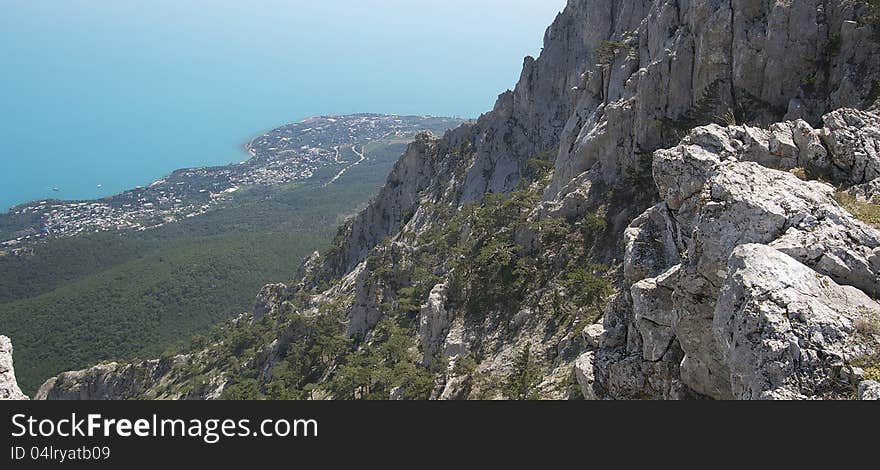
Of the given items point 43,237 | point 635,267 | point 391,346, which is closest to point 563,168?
point 391,346

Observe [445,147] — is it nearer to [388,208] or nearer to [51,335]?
[388,208]

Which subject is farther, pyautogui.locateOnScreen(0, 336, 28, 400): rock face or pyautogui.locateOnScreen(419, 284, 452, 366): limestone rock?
pyautogui.locateOnScreen(419, 284, 452, 366): limestone rock

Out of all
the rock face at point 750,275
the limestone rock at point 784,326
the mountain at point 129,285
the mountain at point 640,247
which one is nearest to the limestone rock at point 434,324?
the mountain at point 640,247

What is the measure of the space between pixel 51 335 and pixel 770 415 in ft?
401

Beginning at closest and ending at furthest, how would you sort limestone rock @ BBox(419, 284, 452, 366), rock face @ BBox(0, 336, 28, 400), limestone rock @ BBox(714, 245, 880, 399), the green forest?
limestone rock @ BBox(714, 245, 880, 399) → rock face @ BBox(0, 336, 28, 400) → limestone rock @ BBox(419, 284, 452, 366) → the green forest

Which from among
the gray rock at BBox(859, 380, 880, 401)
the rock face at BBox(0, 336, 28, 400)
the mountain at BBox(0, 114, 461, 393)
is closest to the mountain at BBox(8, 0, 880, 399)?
the gray rock at BBox(859, 380, 880, 401)

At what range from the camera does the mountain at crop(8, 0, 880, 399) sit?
9.90m

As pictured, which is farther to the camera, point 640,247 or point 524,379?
point 524,379

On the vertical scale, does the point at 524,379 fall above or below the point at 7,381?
below

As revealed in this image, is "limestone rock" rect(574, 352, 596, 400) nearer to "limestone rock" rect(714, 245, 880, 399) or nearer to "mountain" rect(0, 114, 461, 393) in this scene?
"limestone rock" rect(714, 245, 880, 399)

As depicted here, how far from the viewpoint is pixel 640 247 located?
17.5 metres

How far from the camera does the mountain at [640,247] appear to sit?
390 inches

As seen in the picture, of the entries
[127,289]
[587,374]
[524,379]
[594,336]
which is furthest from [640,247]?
[127,289]

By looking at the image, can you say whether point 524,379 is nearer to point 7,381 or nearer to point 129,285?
point 7,381
